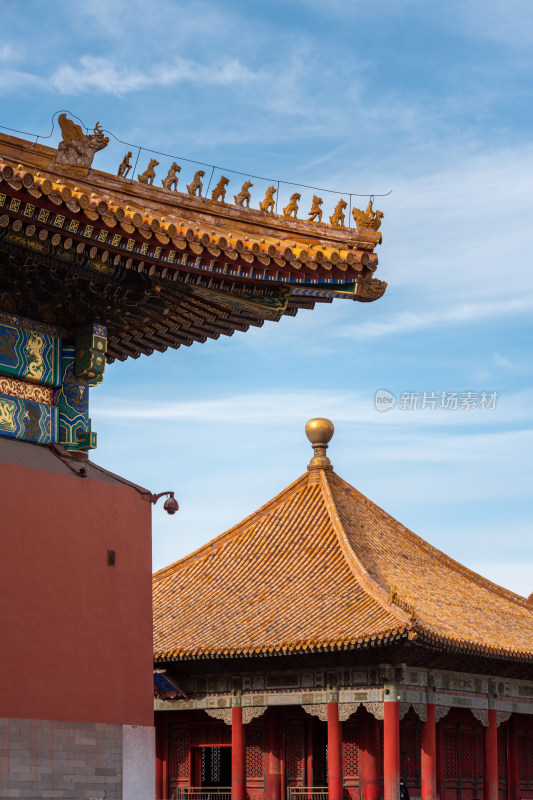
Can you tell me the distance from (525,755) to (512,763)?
Answer: 0.83 metres

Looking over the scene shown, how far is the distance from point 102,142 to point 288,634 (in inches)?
516

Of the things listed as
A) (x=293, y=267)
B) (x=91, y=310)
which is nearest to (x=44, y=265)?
(x=91, y=310)

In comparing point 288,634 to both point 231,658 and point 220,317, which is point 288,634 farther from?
point 220,317

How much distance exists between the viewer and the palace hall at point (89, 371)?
10438 millimetres

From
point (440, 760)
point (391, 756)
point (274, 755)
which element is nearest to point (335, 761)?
point (391, 756)

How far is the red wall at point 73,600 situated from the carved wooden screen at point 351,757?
41.8 feet

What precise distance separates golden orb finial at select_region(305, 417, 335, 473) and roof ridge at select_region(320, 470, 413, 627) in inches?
9.4

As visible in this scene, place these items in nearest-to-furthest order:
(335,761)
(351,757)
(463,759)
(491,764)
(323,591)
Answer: (335,761), (351,757), (491,764), (323,591), (463,759)

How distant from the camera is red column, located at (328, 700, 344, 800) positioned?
2250cm

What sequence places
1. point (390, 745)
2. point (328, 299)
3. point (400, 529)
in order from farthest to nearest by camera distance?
point (400, 529)
point (390, 745)
point (328, 299)

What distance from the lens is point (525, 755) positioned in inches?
1078

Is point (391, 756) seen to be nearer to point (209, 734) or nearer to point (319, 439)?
point (209, 734)

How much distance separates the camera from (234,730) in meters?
23.9

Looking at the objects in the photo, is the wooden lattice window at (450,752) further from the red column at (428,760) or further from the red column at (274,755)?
the red column at (274,755)
